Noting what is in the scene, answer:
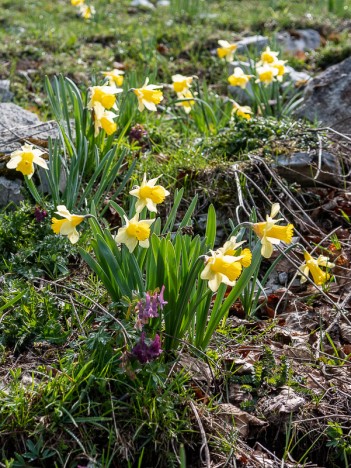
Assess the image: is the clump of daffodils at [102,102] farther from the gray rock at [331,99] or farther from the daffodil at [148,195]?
the gray rock at [331,99]

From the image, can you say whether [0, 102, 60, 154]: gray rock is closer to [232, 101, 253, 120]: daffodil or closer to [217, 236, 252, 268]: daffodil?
[232, 101, 253, 120]: daffodil

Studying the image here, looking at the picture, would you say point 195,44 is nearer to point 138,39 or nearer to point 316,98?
point 138,39

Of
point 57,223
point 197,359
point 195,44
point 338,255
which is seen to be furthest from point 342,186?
point 195,44

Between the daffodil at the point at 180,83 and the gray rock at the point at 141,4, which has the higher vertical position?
the daffodil at the point at 180,83

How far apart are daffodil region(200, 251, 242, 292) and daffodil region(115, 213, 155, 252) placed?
0.81 feet

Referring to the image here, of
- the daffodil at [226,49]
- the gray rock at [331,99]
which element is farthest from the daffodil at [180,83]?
the gray rock at [331,99]

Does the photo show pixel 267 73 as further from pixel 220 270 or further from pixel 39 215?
pixel 220 270

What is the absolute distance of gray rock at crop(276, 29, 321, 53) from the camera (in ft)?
19.5

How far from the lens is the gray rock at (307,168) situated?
374 centimetres

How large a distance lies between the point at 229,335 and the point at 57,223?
32.7 inches

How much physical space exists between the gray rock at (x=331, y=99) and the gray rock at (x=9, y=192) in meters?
1.90

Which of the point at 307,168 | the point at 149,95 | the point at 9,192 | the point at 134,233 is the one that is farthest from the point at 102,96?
the point at 307,168

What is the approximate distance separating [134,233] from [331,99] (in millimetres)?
2566

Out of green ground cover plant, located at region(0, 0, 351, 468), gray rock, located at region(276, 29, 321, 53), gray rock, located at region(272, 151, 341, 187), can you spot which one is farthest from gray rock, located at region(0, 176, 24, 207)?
gray rock, located at region(276, 29, 321, 53)
